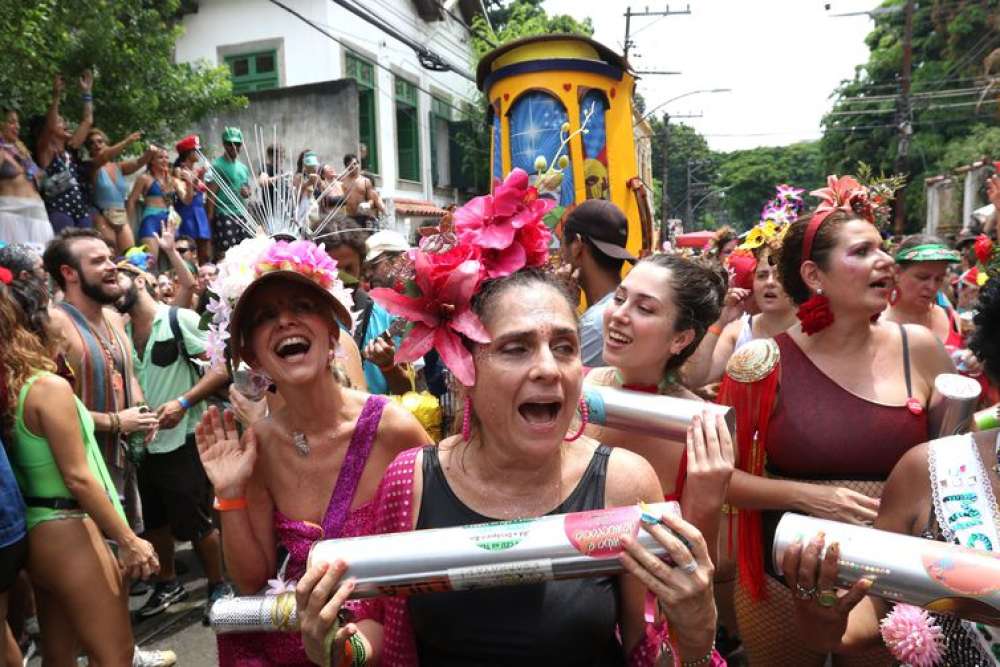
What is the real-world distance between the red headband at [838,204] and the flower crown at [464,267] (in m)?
1.46

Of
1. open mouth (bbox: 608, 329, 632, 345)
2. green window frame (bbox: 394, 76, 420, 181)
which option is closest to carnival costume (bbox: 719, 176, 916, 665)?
open mouth (bbox: 608, 329, 632, 345)

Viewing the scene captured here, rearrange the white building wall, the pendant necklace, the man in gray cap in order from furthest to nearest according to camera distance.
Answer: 1. the white building wall
2. the man in gray cap
3. the pendant necklace

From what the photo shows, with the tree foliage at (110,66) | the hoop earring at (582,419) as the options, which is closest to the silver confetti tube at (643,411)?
the hoop earring at (582,419)

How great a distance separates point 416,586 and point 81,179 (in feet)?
29.8

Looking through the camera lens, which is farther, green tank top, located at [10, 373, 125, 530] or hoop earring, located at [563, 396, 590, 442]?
green tank top, located at [10, 373, 125, 530]

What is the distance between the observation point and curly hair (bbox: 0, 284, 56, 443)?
297 centimetres

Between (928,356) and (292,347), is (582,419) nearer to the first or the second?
(292,347)

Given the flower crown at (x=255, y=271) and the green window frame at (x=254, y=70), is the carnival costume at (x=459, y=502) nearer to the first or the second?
the flower crown at (x=255, y=271)

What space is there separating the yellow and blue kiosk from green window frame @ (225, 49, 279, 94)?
11209 mm

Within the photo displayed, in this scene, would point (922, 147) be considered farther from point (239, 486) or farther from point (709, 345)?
point (239, 486)

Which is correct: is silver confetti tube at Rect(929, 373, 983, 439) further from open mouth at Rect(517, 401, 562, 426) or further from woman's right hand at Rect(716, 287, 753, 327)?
woman's right hand at Rect(716, 287, 753, 327)

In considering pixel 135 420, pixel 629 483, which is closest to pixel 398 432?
pixel 629 483

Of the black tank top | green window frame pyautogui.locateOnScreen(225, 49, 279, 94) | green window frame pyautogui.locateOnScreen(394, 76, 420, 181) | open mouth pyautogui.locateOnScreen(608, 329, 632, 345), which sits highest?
green window frame pyautogui.locateOnScreen(225, 49, 279, 94)

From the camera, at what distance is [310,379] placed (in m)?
2.47
